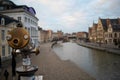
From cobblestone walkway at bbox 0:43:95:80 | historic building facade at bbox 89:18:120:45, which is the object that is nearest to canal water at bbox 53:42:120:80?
cobblestone walkway at bbox 0:43:95:80

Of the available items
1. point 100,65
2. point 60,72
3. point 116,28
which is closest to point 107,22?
point 116,28

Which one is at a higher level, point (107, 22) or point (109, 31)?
point (107, 22)

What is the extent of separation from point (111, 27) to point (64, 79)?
5429 centimetres

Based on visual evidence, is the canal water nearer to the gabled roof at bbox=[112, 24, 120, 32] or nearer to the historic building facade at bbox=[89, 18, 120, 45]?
the historic building facade at bbox=[89, 18, 120, 45]

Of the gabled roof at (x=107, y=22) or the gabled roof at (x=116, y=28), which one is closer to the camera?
the gabled roof at (x=116, y=28)

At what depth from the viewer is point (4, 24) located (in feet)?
82.3

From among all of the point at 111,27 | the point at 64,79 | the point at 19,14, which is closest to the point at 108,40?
the point at 111,27

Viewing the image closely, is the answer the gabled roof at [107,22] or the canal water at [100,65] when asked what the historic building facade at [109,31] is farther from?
the canal water at [100,65]

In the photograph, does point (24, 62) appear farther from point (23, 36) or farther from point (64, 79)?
point (64, 79)

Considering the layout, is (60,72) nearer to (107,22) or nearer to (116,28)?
(116,28)

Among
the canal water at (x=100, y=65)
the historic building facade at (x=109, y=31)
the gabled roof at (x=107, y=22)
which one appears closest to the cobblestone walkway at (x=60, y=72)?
the canal water at (x=100, y=65)

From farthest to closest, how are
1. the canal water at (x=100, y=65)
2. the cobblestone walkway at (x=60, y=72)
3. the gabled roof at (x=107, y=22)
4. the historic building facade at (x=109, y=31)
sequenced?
Answer: the gabled roof at (x=107, y=22) < the historic building facade at (x=109, y=31) < the canal water at (x=100, y=65) < the cobblestone walkway at (x=60, y=72)

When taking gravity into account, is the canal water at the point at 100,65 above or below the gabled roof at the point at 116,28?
below

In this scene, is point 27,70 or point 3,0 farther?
point 3,0
